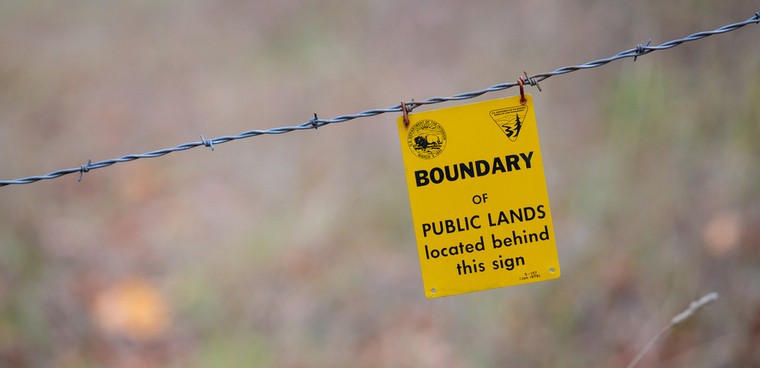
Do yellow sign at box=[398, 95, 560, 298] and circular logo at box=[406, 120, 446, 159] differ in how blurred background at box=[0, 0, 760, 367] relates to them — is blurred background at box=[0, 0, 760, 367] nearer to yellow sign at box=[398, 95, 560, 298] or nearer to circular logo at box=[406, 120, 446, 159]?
yellow sign at box=[398, 95, 560, 298]

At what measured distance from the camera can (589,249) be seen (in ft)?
14.0

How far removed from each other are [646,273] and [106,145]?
14.7 ft

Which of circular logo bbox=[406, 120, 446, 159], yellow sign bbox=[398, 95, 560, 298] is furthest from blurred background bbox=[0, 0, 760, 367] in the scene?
circular logo bbox=[406, 120, 446, 159]

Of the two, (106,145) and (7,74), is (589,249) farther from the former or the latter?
(7,74)

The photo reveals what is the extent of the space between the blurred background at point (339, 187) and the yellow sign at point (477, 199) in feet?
6.96

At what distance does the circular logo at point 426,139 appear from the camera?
1848 mm

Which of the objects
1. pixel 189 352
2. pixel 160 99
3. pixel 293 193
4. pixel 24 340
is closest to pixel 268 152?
pixel 293 193

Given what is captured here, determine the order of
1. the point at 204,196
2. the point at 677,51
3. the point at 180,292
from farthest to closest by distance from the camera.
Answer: the point at 204,196, the point at 677,51, the point at 180,292

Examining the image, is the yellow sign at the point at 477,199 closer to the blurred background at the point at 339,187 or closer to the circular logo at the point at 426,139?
the circular logo at the point at 426,139

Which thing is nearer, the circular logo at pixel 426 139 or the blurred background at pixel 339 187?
the circular logo at pixel 426 139

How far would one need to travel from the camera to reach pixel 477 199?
188 centimetres

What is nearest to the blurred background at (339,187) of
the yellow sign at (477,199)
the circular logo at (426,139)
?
the yellow sign at (477,199)

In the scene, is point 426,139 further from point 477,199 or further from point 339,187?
point 339,187

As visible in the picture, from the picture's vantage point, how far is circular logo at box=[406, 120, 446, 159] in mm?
1848
